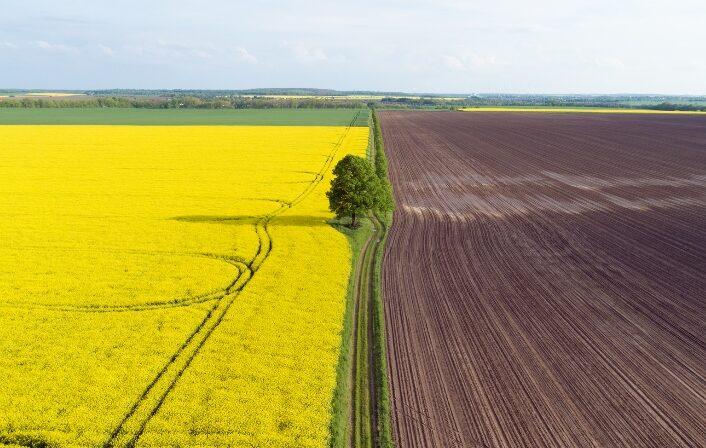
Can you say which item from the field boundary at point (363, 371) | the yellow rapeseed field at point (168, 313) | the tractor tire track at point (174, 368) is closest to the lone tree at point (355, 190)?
the yellow rapeseed field at point (168, 313)

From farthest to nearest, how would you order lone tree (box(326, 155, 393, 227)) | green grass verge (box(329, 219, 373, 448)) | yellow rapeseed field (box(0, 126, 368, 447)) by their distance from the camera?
1. lone tree (box(326, 155, 393, 227))
2. yellow rapeseed field (box(0, 126, 368, 447))
3. green grass verge (box(329, 219, 373, 448))

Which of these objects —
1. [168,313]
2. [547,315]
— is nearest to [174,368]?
[168,313]

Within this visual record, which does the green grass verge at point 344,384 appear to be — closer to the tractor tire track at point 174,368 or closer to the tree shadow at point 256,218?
the tractor tire track at point 174,368

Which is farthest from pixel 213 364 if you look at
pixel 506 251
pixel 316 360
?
pixel 506 251

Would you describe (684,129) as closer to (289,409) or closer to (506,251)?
(506,251)

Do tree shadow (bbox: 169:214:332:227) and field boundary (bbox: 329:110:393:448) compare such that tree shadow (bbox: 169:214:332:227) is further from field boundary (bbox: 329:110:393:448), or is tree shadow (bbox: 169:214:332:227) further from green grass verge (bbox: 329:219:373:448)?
green grass verge (bbox: 329:219:373:448)

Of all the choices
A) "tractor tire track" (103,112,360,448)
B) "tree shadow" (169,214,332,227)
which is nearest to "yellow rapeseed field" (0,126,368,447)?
"tractor tire track" (103,112,360,448)
